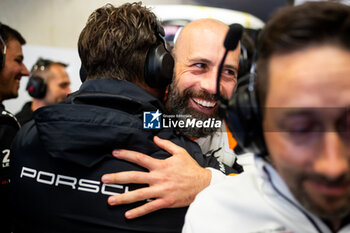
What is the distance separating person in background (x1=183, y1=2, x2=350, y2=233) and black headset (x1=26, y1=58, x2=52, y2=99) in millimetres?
2270

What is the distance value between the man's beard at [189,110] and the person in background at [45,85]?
1626mm

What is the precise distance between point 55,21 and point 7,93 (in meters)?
0.75

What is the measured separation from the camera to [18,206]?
0.92m

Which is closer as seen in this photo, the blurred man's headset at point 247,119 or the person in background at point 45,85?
the blurred man's headset at point 247,119

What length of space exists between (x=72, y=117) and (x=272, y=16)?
566mm

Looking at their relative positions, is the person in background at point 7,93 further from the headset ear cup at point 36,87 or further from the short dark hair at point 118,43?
the short dark hair at point 118,43

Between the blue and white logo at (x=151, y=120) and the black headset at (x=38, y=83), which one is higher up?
the blue and white logo at (x=151, y=120)

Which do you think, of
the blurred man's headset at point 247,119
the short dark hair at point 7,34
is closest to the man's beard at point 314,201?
the blurred man's headset at point 247,119

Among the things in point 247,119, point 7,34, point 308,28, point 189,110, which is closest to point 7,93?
point 7,34

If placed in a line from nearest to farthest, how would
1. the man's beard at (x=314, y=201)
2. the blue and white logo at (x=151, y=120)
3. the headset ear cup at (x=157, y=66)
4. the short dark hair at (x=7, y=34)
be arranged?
the man's beard at (x=314, y=201)
the blue and white logo at (x=151, y=120)
the headset ear cup at (x=157, y=66)
the short dark hair at (x=7, y=34)

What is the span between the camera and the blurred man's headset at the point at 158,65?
101 cm

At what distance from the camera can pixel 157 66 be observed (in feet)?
3.26

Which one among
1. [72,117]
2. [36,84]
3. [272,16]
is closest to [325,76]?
[272,16]

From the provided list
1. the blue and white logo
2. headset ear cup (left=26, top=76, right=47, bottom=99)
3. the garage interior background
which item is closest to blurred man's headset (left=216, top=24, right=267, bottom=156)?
→ the blue and white logo
